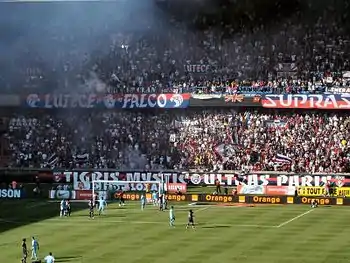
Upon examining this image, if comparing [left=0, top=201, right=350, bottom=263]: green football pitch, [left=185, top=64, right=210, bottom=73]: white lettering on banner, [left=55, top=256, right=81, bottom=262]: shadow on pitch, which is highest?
[left=185, top=64, right=210, bottom=73]: white lettering on banner

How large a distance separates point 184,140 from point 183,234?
26.2m

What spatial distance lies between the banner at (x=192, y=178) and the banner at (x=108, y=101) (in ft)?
21.0

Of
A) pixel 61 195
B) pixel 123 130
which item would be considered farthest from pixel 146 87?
pixel 61 195

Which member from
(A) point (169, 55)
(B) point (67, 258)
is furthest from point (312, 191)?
(B) point (67, 258)

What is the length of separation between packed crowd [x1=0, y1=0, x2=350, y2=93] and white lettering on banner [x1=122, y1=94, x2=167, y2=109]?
758 millimetres

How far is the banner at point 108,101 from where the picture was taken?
240ft

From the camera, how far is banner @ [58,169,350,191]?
6550 cm

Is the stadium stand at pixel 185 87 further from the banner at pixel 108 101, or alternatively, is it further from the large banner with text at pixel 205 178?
the large banner with text at pixel 205 178

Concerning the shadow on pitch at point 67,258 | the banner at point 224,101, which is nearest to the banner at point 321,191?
the banner at point 224,101

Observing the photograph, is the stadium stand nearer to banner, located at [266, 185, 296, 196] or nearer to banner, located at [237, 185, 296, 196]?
banner, located at [266, 185, 296, 196]

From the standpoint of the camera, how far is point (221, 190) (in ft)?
221

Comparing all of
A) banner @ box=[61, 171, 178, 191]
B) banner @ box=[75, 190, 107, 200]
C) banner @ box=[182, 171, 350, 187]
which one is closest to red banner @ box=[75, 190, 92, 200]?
banner @ box=[75, 190, 107, 200]

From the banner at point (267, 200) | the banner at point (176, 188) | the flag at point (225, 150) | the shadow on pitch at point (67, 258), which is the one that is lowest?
the shadow on pitch at point (67, 258)

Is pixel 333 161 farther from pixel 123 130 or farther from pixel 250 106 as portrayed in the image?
pixel 123 130
